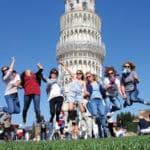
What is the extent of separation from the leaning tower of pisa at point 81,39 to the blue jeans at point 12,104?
250 feet

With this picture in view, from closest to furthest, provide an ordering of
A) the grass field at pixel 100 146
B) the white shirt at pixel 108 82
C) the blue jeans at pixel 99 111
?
the grass field at pixel 100 146 < the blue jeans at pixel 99 111 < the white shirt at pixel 108 82

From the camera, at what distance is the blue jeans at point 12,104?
10.1 meters

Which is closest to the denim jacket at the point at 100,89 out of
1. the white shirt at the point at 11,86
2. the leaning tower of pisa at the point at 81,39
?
the white shirt at the point at 11,86

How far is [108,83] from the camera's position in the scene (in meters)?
10.8

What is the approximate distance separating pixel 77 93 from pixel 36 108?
1.13m

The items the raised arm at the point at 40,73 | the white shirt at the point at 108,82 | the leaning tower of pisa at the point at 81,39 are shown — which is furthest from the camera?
the leaning tower of pisa at the point at 81,39

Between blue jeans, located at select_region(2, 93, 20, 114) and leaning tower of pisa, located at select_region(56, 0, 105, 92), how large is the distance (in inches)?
2997

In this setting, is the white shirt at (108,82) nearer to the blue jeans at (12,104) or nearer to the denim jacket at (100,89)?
the denim jacket at (100,89)

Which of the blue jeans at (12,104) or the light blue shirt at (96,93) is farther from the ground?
the light blue shirt at (96,93)

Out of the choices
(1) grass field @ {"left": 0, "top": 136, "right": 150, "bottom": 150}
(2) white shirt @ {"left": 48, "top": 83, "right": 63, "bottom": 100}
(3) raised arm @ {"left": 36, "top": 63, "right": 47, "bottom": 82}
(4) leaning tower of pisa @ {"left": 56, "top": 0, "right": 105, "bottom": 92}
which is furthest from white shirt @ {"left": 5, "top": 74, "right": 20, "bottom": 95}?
(4) leaning tower of pisa @ {"left": 56, "top": 0, "right": 105, "bottom": 92}

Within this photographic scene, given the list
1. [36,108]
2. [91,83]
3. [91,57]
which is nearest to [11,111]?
[36,108]

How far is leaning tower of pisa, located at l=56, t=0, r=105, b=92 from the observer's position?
87.9 meters

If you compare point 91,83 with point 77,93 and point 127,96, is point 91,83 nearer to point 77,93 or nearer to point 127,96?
point 77,93

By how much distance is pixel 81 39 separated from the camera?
290 ft
